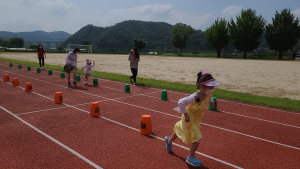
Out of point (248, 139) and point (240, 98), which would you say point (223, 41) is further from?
point (248, 139)

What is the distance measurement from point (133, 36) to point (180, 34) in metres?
75.2

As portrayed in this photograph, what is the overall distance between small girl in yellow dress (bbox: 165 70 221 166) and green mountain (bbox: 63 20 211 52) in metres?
113

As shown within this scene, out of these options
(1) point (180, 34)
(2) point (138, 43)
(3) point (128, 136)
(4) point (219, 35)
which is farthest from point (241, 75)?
(2) point (138, 43)

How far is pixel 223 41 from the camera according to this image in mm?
64500

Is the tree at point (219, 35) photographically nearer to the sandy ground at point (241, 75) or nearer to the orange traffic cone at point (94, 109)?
the sandy ground at point (241, 75)

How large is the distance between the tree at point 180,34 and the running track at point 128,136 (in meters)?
73.8

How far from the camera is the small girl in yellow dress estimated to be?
377 cm

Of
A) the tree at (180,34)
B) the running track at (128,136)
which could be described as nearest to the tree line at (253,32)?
the tree at (180,34)

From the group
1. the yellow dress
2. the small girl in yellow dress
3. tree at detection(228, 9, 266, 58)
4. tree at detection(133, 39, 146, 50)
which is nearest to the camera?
the small girl in yellow dress

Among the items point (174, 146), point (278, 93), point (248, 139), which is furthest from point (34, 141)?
point (278, 93)

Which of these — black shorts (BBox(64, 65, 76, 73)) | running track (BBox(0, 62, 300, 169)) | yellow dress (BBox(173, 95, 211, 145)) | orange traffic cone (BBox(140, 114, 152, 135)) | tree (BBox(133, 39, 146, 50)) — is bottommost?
running track (BBox(0, 62, 300, 169))

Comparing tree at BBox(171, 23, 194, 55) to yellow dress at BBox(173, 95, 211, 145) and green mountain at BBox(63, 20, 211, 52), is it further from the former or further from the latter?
yellow dress at BBox(173, 95, 211, 145)

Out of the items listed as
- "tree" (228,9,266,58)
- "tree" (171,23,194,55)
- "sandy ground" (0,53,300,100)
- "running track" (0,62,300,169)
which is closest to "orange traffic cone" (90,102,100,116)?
"running track" (0,62,300,169)

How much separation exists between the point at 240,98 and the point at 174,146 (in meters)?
5.91
